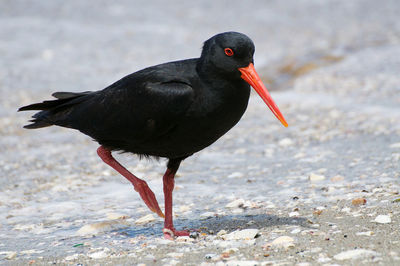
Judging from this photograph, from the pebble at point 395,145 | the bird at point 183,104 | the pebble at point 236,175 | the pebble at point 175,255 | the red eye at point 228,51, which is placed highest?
the red eye at point 228,51

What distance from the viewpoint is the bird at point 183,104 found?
15.1 feet

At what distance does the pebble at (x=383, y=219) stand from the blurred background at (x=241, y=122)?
96 cm

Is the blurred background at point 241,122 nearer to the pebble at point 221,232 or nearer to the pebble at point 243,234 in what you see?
the pebble at point 221,232

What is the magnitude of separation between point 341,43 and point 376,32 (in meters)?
1.51

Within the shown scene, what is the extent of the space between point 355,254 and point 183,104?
5.64 ft

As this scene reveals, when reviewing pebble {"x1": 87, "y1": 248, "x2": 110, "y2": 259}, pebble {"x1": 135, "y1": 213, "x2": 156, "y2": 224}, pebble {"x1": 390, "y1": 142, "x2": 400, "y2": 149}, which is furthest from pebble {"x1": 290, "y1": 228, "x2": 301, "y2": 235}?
pebble {"x1": 390, "y1": 142, "x2": 400, "y2": 149}

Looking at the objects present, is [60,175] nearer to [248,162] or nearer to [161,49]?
[248,162]

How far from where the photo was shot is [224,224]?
515 centimetres

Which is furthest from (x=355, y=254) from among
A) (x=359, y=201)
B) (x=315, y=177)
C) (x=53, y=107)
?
(x=53, y=107)

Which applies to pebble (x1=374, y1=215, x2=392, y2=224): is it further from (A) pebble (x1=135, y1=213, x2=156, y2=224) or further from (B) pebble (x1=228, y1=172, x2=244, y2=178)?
(B) pebble (x1=228, y1=172, x2=244, y2=178)

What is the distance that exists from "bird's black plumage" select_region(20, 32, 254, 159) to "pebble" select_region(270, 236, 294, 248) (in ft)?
3.23

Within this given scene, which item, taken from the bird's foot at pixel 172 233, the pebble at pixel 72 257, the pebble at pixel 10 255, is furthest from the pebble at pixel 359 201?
the pebble at pixel 10 255

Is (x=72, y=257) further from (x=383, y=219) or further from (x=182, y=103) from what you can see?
(x=383, y=219)

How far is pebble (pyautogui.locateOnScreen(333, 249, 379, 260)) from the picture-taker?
3.77 m
